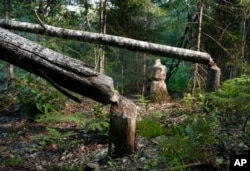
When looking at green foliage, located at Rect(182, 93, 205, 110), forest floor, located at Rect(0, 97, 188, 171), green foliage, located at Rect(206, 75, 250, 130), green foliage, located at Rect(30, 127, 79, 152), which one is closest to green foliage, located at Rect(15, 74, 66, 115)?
forest floor, located at Rect(0, 97, 188, 171)

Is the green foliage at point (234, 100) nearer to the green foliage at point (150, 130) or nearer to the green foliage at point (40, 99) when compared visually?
the green foliage at point (150, 130)

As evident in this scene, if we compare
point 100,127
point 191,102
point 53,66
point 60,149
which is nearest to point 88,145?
point 100,127

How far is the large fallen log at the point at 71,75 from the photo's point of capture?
519 centimetres

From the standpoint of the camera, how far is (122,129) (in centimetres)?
556

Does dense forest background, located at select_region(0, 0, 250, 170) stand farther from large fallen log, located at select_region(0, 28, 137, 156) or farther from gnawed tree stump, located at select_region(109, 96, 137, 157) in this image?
large fallen log, located at select_region(0, 28, 137, 156)

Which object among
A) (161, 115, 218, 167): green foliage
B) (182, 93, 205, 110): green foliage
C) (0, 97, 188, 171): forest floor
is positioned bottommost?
(0, 97, 188, 171): forest floor

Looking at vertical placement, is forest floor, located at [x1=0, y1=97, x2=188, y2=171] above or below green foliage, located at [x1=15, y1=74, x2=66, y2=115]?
below

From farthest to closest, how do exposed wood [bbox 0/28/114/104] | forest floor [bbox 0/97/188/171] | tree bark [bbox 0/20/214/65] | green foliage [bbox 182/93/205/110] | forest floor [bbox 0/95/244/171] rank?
green foliage [bbox 182/93/205/110] < tree bark [bbox 0/20/214/65] < forest floor [bbox 0/97/188/171] < exposed wood [bbox 0/28/114/104] < forest floor [bbox 0/95/244/171]

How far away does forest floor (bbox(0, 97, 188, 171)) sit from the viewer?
551 centimetres

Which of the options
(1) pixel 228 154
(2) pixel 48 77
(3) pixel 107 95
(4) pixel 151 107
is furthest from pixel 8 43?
(4) pixel 151 107

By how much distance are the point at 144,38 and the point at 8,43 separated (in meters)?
11.8

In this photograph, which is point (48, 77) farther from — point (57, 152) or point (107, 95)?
point (57, 152)

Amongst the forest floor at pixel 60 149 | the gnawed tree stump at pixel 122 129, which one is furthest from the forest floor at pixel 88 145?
the gnawed tree stump at pixel 122 129

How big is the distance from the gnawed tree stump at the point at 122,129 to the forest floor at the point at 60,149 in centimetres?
15
